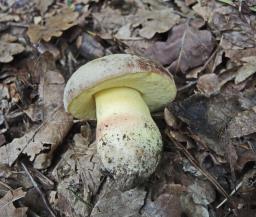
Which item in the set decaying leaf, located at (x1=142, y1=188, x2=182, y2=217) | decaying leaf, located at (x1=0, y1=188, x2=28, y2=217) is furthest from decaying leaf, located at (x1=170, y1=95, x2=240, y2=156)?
decaying leaf, located at (x1=0, y1=188, x2=28, y2=217)

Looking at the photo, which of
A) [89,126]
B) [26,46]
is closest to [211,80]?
[89,126]

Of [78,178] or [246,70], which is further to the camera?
[246,70]

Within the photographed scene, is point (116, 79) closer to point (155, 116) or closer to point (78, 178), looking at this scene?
point (155, 116)

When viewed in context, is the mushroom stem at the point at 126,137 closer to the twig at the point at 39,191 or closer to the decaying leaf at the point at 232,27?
the twig at the point at 39,191

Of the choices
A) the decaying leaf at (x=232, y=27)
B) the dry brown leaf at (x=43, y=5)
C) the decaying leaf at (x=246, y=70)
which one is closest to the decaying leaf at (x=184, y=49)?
the decaying leaf at (x=232, y=27)

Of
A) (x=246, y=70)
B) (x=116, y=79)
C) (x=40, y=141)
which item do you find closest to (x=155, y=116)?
(x=116, y=79)
